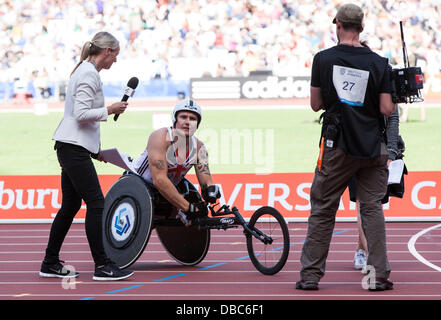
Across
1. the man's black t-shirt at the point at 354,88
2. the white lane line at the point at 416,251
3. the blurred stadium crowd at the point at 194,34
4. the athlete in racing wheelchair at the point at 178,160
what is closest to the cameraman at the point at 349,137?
the man's black t-shirt at the point at 354,88

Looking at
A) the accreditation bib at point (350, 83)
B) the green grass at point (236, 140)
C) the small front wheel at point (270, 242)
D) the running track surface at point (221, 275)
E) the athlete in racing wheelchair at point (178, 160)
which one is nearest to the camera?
the accreditation bib at point (350, 83)

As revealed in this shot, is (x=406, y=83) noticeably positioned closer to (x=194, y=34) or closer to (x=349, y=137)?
(x=349, y=137)

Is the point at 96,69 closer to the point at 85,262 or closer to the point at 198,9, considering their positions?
the point at 85,262

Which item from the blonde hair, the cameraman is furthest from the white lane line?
the blonde hair

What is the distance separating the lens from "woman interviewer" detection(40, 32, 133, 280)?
20.6 ft

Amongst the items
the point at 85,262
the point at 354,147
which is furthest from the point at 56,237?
the point at 354,147

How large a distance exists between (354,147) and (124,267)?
2.20 m

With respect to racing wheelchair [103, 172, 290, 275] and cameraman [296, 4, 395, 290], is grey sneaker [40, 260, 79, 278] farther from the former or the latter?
cameraman [296, 4, 395, 290]

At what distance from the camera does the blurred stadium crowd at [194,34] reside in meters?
28.8

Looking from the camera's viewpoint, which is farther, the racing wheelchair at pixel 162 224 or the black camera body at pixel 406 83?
the racing wheelchair at pixel 162 224

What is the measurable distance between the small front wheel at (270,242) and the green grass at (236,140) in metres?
10.2

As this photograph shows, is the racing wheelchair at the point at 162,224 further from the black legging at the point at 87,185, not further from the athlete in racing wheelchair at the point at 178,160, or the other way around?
the black legging at the point at 87,185

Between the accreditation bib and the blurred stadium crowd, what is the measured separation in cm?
2203

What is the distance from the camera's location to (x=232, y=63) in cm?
2862
